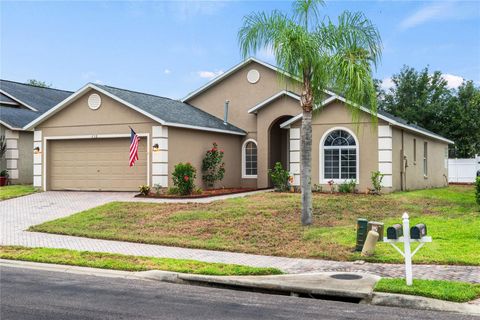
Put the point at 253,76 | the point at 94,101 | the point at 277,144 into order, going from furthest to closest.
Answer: the point at 253,76 → the point at 277,144 → the point at 94,101

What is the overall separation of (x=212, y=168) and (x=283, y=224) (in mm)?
9748

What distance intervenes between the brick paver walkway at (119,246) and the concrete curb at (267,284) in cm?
118

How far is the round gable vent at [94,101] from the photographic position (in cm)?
2356

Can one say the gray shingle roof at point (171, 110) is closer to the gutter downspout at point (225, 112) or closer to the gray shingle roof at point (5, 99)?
the gutter downspout at point (225, 112)

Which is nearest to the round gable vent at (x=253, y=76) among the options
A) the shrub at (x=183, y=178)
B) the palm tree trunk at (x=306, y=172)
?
the shrub at (x=183, y=178)

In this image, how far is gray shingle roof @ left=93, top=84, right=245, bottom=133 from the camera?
22.8 m

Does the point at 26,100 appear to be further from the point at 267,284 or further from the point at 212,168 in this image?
the point at 267,284

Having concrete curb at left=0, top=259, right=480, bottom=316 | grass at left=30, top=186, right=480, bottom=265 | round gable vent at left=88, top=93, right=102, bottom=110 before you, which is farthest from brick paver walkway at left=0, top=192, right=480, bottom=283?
round gable vent at left=88, top=93, right=102, bottom=110

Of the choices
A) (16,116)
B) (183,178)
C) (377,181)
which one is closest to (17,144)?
(16,116)

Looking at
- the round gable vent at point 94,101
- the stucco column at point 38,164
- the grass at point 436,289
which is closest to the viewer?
the grass at point 436,289

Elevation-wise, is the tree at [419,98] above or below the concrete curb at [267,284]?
above

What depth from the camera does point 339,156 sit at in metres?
22.4

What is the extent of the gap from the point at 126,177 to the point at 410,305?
17.1m

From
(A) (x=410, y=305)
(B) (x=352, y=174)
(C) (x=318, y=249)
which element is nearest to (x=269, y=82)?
(B) (x=352, y=174)
